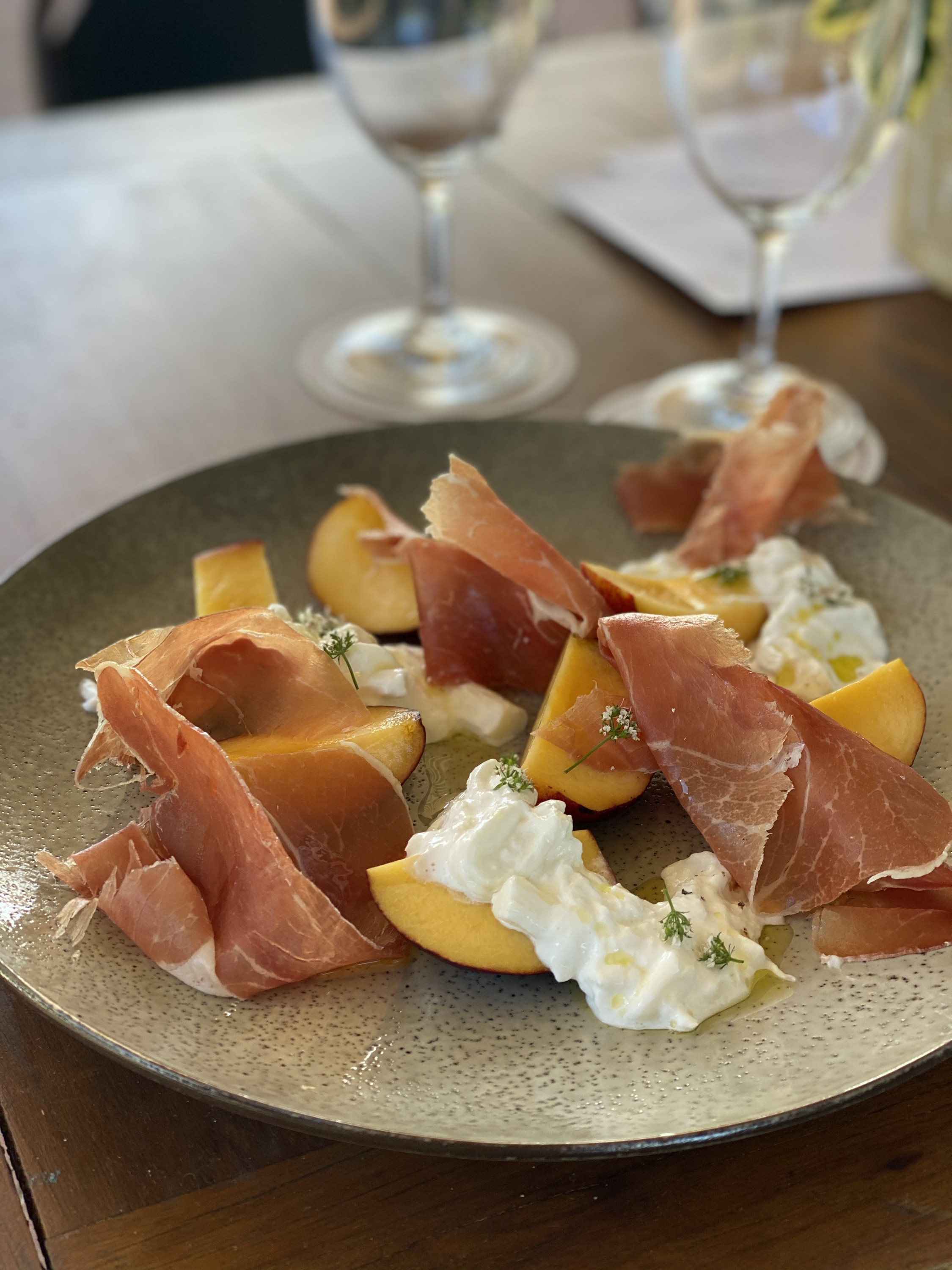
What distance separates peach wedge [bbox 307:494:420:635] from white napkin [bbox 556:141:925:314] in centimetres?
100

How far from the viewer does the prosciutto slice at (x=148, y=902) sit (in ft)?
2.62

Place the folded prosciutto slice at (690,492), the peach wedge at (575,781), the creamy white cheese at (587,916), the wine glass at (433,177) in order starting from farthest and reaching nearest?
the wine glass at (433,177), the folded prosciutto slice at (690,492), the peach wedge at (575,781), the creamy white cheese at (587,916)

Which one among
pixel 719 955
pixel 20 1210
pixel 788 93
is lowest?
pixel 20 1210

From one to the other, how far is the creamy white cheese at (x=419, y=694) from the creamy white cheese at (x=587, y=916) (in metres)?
0.17

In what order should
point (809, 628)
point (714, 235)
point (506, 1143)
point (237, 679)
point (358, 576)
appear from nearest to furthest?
point (506, 1143), point (237, 679), point (809, 628), point (358, 576), point (714, 235)

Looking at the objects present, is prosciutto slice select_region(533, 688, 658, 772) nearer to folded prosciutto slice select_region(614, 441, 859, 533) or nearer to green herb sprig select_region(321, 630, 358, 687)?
green herb sprig select_region(321, 630, 358, 687)

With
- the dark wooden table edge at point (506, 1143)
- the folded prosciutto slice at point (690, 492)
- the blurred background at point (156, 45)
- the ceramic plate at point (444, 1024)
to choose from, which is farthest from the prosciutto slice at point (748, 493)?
the blurred background at point (156, 45)

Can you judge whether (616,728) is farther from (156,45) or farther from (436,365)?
(156,45)

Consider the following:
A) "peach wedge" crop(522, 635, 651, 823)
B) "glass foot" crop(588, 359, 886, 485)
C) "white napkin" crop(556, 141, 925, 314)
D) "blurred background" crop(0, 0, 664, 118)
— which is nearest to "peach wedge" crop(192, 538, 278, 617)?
"peach wedge" crop(522, 635, 651, 823)

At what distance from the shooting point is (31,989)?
753 mm

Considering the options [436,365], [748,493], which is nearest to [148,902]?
[748,493]

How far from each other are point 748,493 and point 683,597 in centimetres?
18

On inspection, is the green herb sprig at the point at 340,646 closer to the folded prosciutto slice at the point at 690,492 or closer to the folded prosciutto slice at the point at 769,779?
the folded prosciutto slice at the point at 769,779

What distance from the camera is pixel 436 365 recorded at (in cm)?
192
